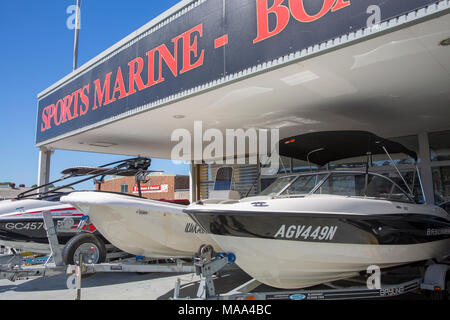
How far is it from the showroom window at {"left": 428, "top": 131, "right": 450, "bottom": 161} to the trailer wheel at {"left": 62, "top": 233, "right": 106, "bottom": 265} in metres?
6.89

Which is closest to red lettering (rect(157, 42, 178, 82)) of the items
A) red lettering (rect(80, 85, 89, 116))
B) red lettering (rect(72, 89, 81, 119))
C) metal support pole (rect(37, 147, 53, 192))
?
red lettering (rect(80, 85, 89, 116))

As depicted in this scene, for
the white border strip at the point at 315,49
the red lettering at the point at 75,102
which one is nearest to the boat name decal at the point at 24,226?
the white border strip at the point at 315,49

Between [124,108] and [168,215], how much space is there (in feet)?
8.60

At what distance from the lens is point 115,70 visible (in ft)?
21.4

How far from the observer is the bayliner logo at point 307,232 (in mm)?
3195

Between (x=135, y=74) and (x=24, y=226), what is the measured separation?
3.29 m

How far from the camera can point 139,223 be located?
445cm

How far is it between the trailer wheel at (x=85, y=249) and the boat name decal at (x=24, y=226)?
117 cm

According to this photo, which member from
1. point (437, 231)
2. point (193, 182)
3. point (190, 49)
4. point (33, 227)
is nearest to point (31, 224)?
point (33, 227)

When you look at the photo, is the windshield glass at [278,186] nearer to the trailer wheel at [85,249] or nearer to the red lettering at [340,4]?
the red lettering at [340,4]

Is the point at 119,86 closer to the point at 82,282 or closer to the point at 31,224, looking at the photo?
the point at 31,224

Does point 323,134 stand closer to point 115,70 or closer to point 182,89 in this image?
point 182,89

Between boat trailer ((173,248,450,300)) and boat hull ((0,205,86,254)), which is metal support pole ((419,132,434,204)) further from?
boat hull ((0,205,86,254))

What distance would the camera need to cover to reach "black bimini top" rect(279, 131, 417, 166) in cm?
436
